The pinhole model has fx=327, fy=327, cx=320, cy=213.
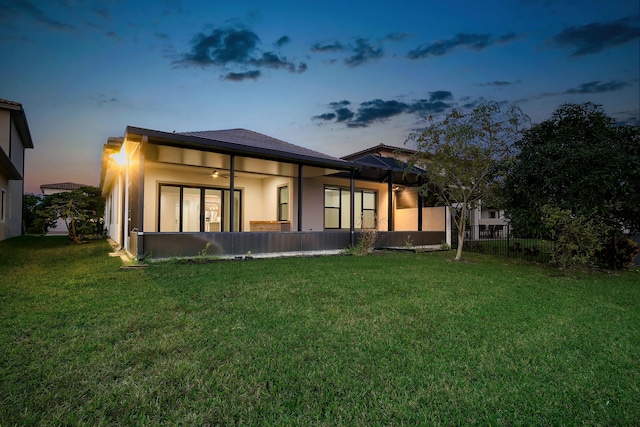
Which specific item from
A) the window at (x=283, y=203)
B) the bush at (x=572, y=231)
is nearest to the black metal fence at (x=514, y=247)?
the bush at (x=572, y=231)

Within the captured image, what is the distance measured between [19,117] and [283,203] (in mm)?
13923

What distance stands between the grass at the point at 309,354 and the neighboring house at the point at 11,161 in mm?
11550

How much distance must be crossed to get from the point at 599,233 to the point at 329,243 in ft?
23.4

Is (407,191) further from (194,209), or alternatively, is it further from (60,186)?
(60,186)

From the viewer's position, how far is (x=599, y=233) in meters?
7.99

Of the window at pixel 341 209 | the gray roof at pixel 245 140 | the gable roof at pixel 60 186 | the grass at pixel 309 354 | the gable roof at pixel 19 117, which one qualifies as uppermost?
the gable roof at pixel 19 117

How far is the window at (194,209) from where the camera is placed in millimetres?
12383

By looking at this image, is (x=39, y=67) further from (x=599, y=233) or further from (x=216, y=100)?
(x=599, y=233)

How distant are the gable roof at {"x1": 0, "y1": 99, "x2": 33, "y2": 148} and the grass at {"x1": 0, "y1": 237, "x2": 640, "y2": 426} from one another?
1386 cm

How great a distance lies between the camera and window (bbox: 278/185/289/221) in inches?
538

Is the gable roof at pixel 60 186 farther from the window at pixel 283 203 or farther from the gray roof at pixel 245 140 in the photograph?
the gray roof at pixel 245 140

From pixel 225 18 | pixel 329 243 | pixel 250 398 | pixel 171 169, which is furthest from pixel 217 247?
pixel 225 18

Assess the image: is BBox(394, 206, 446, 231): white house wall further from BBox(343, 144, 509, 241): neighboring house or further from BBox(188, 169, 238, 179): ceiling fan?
BBox(188, 169, 238, 179): ceiling fan

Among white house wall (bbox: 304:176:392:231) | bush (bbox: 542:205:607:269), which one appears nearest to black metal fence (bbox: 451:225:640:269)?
bush (bbox: 542:205:607:269)
